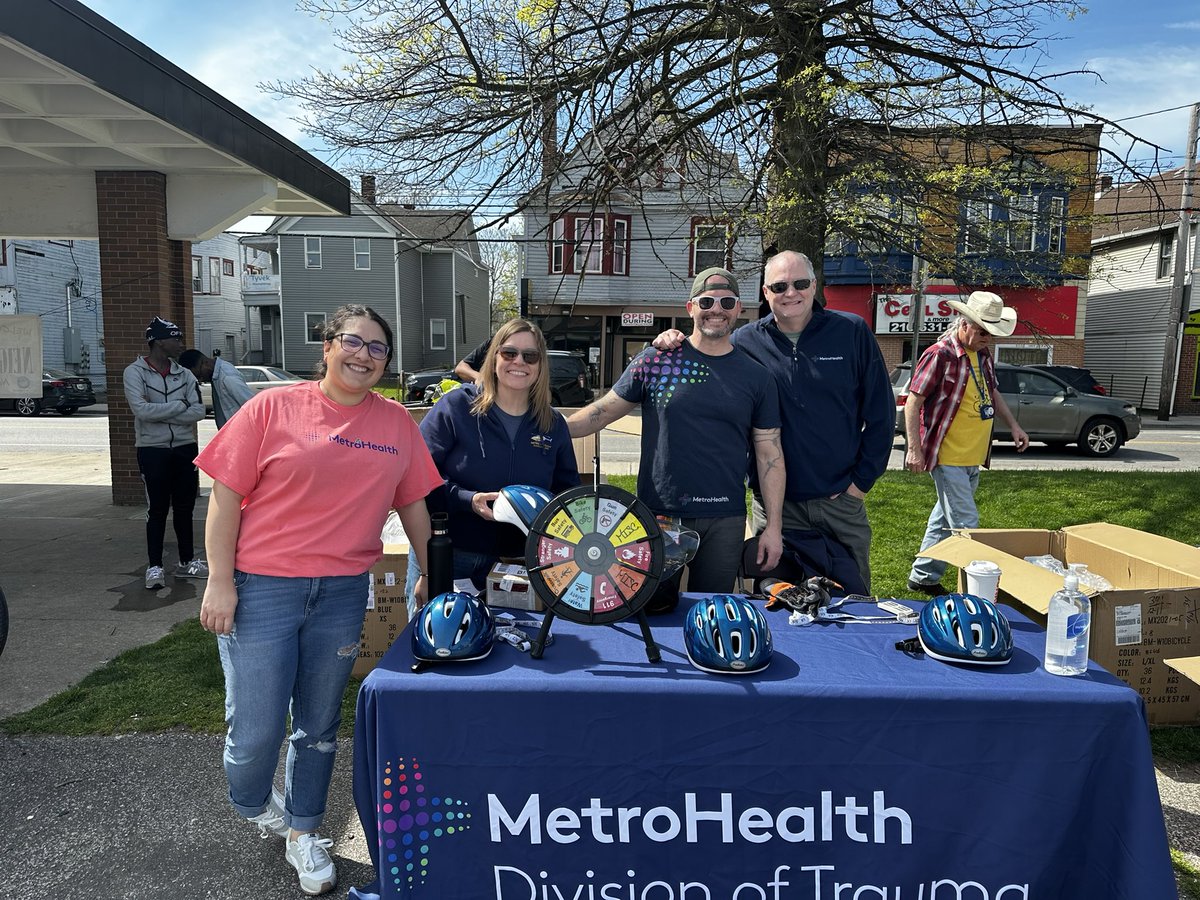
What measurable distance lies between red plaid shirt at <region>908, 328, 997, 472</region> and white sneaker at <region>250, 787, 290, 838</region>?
4.14m

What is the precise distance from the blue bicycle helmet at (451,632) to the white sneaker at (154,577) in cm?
425

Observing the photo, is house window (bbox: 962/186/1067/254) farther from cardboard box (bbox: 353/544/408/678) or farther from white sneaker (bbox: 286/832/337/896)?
white sneaker (bbox: 286/832/337/896)

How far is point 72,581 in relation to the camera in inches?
226

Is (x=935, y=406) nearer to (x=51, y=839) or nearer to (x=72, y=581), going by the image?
(x=51, y=839)

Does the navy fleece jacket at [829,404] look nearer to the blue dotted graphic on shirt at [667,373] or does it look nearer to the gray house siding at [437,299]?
the blue dotted graphic on shirt at [667,373]

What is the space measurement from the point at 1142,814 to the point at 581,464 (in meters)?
4.68

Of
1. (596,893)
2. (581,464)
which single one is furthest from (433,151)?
(596,893)

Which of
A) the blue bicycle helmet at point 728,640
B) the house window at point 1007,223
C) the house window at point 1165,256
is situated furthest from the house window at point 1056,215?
the house window at point 1165,256

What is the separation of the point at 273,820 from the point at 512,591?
42.8 inches

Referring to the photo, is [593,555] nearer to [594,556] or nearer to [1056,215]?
[594,556]

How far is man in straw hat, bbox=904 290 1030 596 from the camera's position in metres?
4.90

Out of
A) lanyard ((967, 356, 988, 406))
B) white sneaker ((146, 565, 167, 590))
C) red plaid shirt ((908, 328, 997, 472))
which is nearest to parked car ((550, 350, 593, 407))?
white sneaker ((146, 565, 167, 590))

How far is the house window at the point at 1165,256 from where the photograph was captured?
2247 cm

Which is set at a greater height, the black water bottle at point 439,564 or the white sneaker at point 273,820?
the black water bottle at point 439,564
